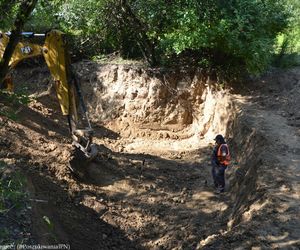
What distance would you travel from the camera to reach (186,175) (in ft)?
36.5

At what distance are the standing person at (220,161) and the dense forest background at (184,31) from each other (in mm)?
3984

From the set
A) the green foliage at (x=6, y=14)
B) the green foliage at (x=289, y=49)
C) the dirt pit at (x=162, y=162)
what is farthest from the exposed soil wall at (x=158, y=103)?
the green foliage at (x=6, y=14)

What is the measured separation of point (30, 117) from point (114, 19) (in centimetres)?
466

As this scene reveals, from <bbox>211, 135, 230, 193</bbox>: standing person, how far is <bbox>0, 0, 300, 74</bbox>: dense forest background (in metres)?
3.98

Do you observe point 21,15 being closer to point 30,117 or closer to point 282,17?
point 30,117

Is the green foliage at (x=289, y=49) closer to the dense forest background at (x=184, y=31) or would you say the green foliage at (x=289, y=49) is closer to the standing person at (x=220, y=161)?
the dense forest background at (x=184, y=31)

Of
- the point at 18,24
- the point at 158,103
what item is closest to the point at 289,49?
the point at 158,103

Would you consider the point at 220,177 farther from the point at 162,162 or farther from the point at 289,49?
the point at 289,49

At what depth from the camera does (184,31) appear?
12680 mm

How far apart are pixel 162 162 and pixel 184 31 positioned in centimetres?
388

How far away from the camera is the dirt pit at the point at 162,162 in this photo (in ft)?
24.0

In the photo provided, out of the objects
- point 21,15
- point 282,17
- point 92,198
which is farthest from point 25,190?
point 282,17

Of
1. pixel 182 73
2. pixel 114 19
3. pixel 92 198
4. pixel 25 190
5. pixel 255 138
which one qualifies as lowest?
pixel 92 198

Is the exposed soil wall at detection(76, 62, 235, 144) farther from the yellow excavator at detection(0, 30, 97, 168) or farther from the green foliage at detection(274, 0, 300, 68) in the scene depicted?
the yellow excavator at detection(0, 30, 97, 168)
